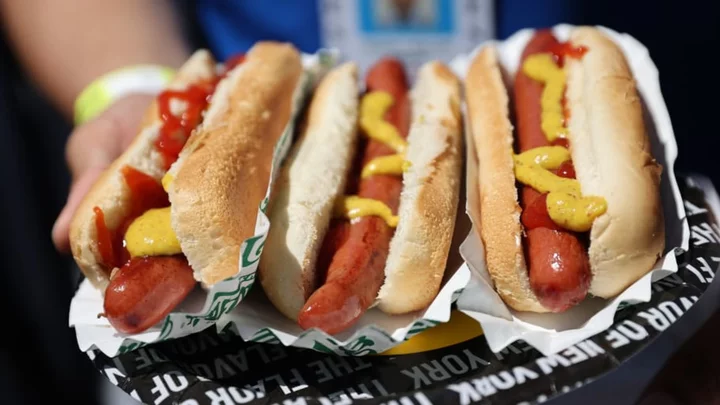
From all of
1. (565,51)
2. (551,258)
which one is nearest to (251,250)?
(551,258)

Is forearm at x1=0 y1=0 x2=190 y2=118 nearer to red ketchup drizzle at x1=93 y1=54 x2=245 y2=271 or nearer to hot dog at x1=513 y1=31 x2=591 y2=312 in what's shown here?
red ketchup drizzle at x1=93 y1=54 x2=245 y2=271

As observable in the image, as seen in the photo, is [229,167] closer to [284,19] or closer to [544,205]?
[544,205]

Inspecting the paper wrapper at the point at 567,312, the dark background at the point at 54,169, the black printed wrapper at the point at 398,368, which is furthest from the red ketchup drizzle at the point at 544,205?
the dark background at the point at 54,169

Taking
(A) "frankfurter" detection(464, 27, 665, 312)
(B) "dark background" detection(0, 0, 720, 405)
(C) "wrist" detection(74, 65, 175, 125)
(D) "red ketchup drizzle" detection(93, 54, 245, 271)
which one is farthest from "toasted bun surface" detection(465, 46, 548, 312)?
(C) "wrist" detection(74, 65, 175, 125)

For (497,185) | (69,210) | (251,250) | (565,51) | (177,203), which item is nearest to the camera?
(251,250)

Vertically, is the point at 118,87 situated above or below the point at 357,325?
above

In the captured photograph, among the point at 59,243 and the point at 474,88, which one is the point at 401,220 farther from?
the point at 59,243

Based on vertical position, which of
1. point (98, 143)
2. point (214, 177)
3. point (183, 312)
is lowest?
point (183, 312)
